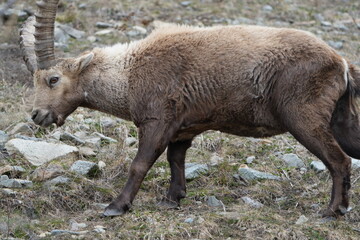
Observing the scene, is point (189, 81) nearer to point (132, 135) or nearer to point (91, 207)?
point (91, 207)

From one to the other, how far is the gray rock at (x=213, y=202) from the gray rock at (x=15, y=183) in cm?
203

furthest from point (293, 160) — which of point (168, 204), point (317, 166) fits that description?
point (168, 204)

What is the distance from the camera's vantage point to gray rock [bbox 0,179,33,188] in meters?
7.55

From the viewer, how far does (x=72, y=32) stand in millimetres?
13836

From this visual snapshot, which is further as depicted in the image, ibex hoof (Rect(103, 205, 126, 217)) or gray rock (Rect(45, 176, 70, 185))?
gray rock (Rect(45, 176, 70, 185))

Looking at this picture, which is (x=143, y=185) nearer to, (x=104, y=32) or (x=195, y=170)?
(x=195, y=170)

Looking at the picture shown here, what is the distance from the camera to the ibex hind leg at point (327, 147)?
708cm

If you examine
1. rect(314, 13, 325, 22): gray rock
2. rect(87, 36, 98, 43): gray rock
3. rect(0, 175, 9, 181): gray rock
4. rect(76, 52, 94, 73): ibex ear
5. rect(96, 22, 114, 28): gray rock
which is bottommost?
rect(314, 13, 325, 22): gray rock

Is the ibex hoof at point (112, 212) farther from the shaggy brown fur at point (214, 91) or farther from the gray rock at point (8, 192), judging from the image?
the gray rock at point (8, 192)

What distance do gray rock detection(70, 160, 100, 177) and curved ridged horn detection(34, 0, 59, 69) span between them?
4.21 feet

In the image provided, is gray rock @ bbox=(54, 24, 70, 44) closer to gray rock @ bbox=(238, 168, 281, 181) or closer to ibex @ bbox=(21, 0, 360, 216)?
ibex @ bbox=(21, 0, 360, 216)

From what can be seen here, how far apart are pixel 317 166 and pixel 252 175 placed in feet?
3.02

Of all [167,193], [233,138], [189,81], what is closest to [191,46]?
[189,81]

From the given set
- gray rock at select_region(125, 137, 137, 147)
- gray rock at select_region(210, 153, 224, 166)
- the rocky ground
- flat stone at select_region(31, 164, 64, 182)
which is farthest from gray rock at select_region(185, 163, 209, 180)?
flat stone at select_region(31, 164, 64, 182)
